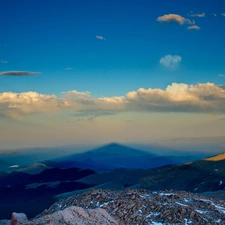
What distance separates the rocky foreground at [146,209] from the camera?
1700cm

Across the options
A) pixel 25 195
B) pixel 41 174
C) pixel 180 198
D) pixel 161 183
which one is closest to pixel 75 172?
pixel 41 174

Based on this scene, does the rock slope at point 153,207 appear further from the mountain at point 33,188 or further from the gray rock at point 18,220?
the mountain at point 33,188

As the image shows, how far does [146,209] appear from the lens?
59.8 ft

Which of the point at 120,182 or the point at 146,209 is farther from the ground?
the point at 146,209

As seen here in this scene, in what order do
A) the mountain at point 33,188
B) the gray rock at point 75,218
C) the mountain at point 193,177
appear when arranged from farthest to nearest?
the mountain at point 33,188 < the mountain at point 193,177 < the gray rock at point 75,218

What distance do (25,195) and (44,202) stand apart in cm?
2566

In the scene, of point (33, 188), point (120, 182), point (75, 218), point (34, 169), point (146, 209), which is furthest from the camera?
point (34, 169)

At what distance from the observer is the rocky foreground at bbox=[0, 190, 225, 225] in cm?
1700

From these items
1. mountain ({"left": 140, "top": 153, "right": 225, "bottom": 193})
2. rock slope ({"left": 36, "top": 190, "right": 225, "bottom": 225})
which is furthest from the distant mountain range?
rock slope ({"left": 36, "top": 190, "right": 225, "bottom": 225})

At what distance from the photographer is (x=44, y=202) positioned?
7819 centimetres

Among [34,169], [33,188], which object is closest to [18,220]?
[33,188]

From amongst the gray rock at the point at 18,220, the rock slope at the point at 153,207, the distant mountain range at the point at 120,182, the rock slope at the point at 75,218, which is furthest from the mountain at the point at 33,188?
the rock slope at the point at 75,218

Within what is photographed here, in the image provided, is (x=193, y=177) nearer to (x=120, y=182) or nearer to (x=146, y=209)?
(x=120, y=182)

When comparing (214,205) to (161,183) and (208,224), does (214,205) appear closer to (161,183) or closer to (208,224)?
(208,224)
